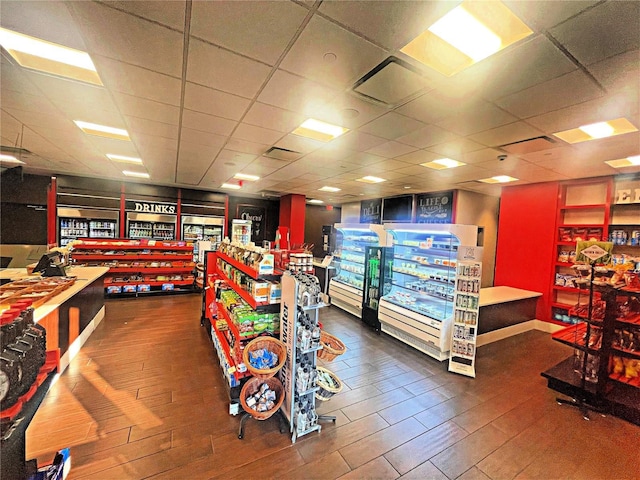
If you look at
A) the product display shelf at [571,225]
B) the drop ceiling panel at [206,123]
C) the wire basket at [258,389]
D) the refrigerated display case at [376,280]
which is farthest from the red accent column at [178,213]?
the product display shelf at [571,225]

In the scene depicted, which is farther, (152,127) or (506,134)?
(152,127)

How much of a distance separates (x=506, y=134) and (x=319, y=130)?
6.64 feet

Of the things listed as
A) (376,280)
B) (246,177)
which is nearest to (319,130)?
(376,280)

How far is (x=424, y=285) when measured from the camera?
443 centimetres

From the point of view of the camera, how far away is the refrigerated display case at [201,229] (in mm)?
8117

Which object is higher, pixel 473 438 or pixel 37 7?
pixel 37 7

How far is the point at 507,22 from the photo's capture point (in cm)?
146

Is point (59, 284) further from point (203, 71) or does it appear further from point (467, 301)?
point (467, 301)

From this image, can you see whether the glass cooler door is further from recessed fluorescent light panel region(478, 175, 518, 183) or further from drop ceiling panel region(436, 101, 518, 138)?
recessed fluorescent light panel region(478, 175, 518, 183)

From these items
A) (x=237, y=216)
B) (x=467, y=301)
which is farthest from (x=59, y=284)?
(x=237, y=216)

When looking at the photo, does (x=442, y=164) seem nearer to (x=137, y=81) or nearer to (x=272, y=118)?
(x=272, y=118)

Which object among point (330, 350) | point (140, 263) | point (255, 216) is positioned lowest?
point (330, 350)

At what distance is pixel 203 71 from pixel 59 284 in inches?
120

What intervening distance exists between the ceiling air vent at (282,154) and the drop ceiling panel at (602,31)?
3.00m
